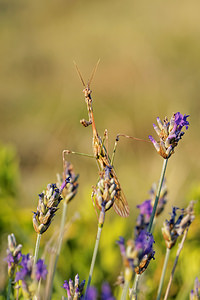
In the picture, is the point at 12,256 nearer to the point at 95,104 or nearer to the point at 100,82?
the point at 95,104

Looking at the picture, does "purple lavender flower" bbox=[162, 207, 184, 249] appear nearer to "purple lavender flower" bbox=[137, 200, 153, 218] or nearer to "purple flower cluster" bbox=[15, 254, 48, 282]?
"purple lavender flower" bbox=[137, 200, 153, 218]

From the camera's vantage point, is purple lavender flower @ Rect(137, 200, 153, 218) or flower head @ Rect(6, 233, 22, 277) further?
purple lavender flower @ Rect(137, 200, 153, 218)

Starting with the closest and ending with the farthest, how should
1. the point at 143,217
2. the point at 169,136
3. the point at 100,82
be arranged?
the point at 169,136 → the point at 143,217 → the point at 100,82

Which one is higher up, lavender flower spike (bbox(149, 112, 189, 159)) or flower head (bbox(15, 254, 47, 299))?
lavender flower spike (bbox(149, 112, 189, 159))

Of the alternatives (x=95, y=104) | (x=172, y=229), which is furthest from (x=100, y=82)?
(x=172, y=229)

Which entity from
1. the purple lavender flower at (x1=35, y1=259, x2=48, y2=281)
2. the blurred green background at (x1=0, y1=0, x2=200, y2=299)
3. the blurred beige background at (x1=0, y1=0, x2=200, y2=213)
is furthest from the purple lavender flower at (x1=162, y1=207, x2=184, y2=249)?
the blurred beige background at (x1=0, y1=0, x2=200, y2=213)

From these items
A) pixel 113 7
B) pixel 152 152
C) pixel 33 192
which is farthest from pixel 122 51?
pixel 33 192

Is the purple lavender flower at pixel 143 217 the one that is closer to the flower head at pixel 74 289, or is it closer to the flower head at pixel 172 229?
the flower head at pixel 172 229

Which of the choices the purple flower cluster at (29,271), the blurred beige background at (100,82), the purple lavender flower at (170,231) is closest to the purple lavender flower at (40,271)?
the purple flower cluster at (29,271)

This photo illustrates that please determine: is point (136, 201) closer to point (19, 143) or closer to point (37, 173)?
point (37, 173)

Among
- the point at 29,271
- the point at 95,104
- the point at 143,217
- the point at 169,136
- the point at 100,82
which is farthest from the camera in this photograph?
the point at 100,82
